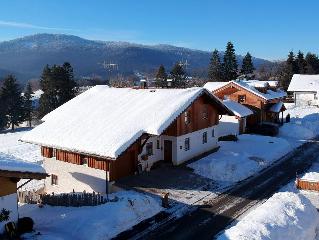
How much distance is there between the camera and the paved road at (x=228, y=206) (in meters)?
20.9

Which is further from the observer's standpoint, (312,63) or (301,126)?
(312,63)

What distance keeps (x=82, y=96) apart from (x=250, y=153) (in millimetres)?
16987

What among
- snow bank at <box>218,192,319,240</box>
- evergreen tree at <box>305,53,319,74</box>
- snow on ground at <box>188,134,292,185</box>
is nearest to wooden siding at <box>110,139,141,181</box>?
snow on ground at <box>188,134,292,185</box>

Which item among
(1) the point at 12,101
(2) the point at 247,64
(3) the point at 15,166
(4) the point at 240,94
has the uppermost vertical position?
(2) the point at 247,64

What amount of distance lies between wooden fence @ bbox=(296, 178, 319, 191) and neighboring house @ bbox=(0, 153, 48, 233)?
18.0m

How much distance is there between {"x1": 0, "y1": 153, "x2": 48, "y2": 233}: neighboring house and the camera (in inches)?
711

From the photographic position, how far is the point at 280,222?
63.7ft

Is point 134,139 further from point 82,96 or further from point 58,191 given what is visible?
point 82,96

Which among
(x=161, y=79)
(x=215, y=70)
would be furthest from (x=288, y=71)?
(x=161, y=79)

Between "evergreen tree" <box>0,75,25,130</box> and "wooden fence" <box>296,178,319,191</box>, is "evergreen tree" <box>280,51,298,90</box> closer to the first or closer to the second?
"evergreen tree" <box>0,75,25,130</box>

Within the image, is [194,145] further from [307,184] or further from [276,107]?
[276,107]

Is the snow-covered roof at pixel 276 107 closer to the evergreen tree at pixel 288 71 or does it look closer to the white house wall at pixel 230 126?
the white house wall at pixel 230 126

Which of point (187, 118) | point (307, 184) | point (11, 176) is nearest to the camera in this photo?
point (11, 176)

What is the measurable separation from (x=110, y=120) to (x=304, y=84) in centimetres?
5816
